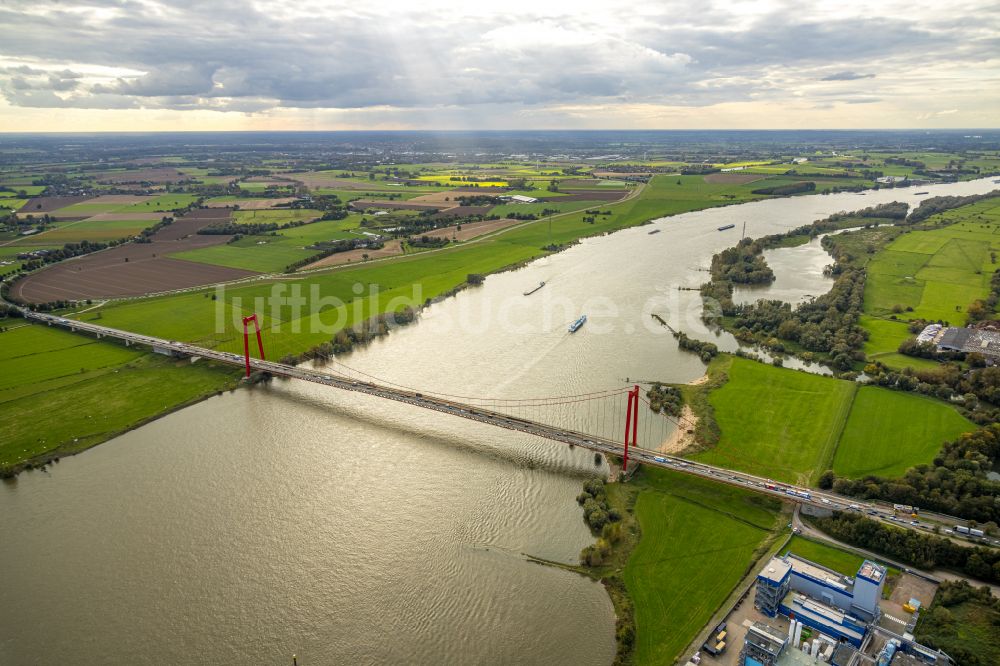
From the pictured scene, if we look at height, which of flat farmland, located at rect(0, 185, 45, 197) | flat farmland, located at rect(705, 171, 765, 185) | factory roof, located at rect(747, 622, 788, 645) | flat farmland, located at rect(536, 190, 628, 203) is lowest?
factory roof, located at rect(747, 622, 788, 645)

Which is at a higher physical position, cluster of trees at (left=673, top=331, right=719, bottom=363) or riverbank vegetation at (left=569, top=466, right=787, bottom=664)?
cluster of trees at (left=673, top=331, right=719, bottom=363)

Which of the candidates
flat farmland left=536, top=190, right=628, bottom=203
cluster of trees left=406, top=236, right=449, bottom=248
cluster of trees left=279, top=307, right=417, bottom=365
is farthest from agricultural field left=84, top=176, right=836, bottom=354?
flat farmland left=536, top=190, right=628, bottom=203

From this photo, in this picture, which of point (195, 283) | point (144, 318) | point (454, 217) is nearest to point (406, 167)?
point (454, 217)

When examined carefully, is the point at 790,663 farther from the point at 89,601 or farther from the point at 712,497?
the point at 89,601

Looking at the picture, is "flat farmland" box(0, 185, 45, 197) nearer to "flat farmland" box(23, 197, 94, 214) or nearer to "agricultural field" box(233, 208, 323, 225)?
"flat farmland" box(23, 197, 94, 214)

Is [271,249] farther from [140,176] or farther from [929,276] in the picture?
[140,176]

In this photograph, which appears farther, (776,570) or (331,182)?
(331,182)

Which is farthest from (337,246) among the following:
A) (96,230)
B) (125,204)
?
(125,204)
